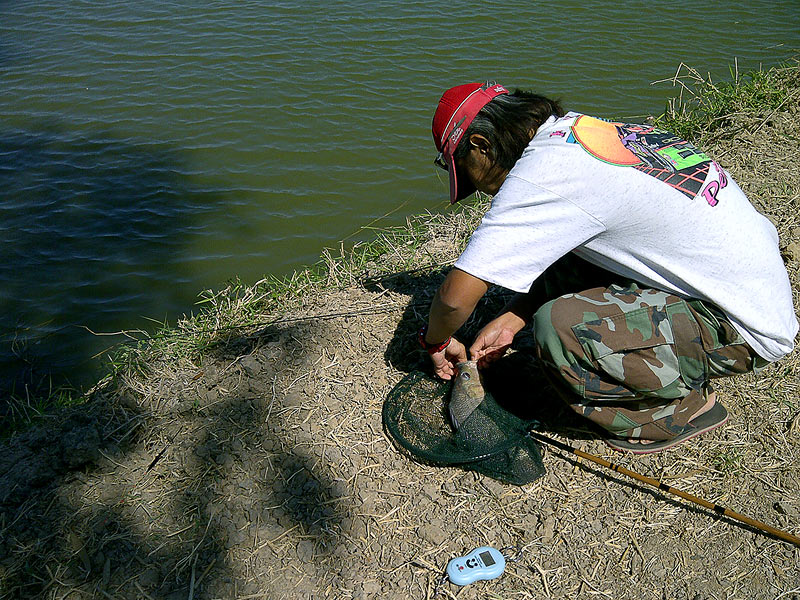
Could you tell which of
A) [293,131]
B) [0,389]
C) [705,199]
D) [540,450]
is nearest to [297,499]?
[540,450]

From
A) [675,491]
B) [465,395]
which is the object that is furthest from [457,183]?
[675,491]

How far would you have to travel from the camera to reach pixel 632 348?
2482mm

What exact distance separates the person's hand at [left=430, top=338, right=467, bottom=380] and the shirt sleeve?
0.70 m

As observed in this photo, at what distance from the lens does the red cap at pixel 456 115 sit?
2.56 m

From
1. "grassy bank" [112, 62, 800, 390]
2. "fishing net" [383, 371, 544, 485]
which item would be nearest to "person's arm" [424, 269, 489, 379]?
"fishing net" [383, 371, 544, 485]

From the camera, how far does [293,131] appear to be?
266 inches

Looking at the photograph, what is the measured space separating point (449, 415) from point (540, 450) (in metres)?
0.41

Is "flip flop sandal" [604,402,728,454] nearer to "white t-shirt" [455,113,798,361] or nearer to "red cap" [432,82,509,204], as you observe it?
"white t-shirt" [455,113,798,361]

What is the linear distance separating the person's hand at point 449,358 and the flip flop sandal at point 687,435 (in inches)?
A: 28.2

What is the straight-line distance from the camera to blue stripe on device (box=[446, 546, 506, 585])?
2398mm

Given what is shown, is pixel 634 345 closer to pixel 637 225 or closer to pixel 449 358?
pixel 637 225

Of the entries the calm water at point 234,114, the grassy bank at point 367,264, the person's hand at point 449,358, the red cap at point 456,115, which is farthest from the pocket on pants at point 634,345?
the calm water at point 234,114

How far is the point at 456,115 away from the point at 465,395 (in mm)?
1155

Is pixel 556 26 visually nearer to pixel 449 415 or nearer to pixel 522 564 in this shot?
pixel 449 415
